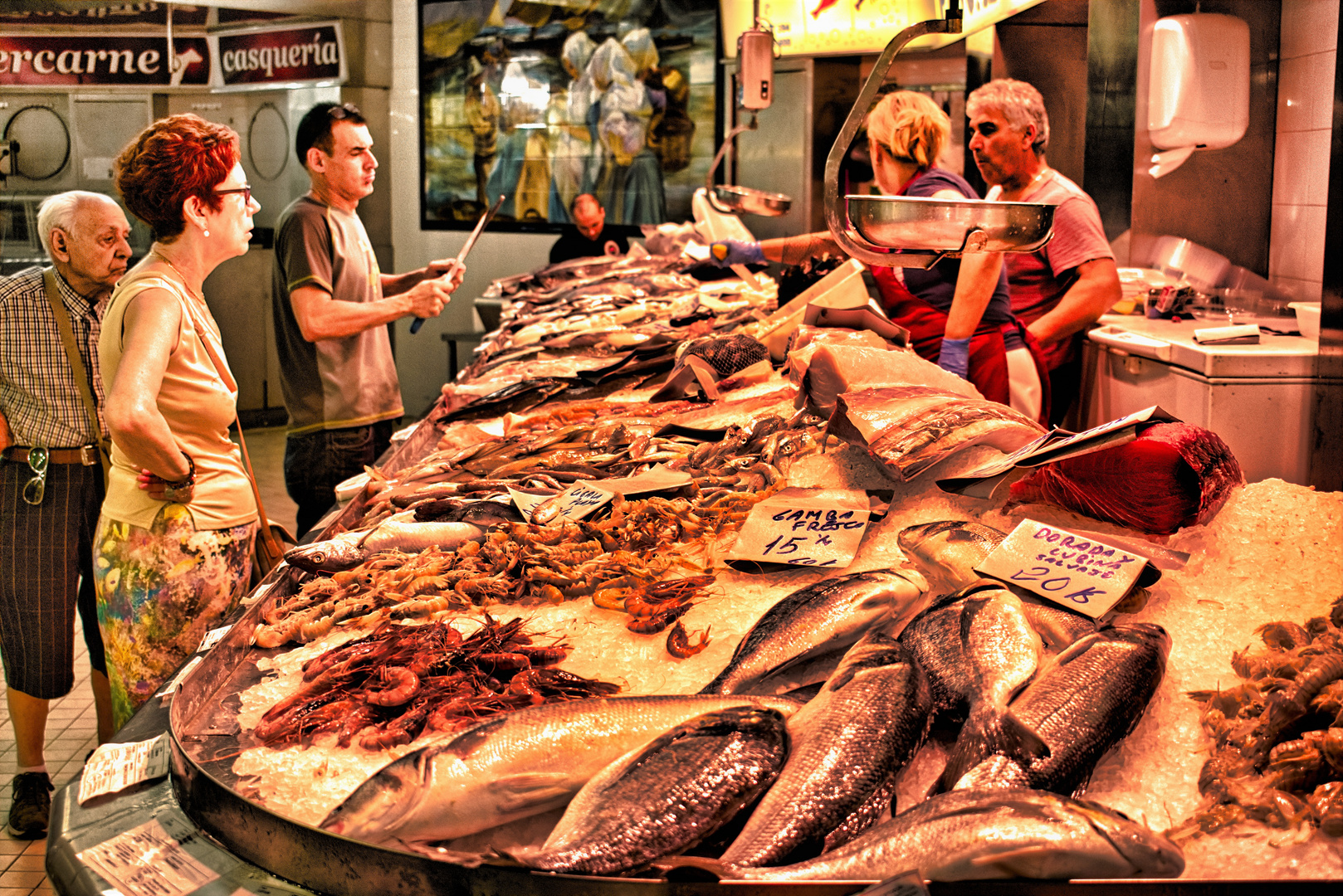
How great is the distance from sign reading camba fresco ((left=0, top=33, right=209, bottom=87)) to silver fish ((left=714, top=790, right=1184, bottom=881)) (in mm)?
5436

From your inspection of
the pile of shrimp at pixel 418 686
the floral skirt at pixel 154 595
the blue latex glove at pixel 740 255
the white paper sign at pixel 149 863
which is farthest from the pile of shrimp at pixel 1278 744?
the blue latex glove at pixel 740 255

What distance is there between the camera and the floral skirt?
250 centimetres

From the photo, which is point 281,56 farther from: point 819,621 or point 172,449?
point 819,621

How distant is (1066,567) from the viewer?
4.98 ft

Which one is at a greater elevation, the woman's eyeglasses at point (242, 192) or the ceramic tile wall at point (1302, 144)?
the ceramic tile wall at point (1302, 144)

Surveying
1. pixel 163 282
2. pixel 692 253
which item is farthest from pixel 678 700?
pixel 692 253

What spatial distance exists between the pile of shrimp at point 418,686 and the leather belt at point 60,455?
2.20 meters

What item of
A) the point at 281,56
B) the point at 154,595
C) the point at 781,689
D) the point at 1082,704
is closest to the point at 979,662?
the point at 1082,704

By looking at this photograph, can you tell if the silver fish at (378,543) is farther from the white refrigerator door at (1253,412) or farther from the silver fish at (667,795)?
the white refrigerator door at (1253,412)

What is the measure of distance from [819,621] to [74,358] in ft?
9.06

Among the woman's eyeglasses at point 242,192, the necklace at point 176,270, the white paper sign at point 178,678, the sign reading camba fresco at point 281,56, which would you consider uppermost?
the sign reading camba fresco at point 281,56

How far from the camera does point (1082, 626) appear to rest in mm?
1402

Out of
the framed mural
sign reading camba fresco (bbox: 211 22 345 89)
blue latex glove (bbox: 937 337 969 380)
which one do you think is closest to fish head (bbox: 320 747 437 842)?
blue latex glove (bbox: 937 337 969 380)

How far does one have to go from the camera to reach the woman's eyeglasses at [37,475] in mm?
3260
